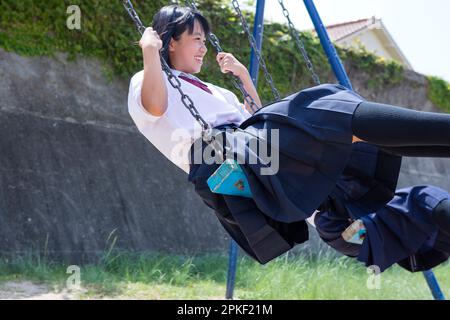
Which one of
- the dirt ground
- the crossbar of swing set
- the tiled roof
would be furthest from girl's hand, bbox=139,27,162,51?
the tiled roof

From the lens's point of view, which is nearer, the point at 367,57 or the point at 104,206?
the point at 104,206

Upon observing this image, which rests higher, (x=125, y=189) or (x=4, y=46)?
(x=4, y=46)

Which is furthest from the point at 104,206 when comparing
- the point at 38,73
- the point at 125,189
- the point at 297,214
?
the point at 297,214

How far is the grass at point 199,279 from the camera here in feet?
Answer: 13.7

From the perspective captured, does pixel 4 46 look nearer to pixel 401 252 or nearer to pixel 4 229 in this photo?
pixel 4 229

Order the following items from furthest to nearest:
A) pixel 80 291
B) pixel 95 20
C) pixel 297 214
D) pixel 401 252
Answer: pixel 95 20 → pixel 80 291 → pixel 401 252 → pixel 297 214

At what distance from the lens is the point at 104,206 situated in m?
5.13

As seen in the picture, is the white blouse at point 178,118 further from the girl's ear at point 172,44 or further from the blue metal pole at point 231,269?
the blue metal pole at point 231,269

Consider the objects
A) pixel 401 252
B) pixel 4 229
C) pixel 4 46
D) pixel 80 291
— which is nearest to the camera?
pixel 401 252

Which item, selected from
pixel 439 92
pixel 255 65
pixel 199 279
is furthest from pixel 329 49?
pixel 439 92

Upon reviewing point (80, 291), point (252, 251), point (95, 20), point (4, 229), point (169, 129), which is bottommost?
point (80, 291)

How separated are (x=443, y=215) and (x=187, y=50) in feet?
4.11

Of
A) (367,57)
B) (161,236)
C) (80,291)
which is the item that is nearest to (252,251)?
(80,291)

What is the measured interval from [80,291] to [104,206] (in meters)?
1.25
